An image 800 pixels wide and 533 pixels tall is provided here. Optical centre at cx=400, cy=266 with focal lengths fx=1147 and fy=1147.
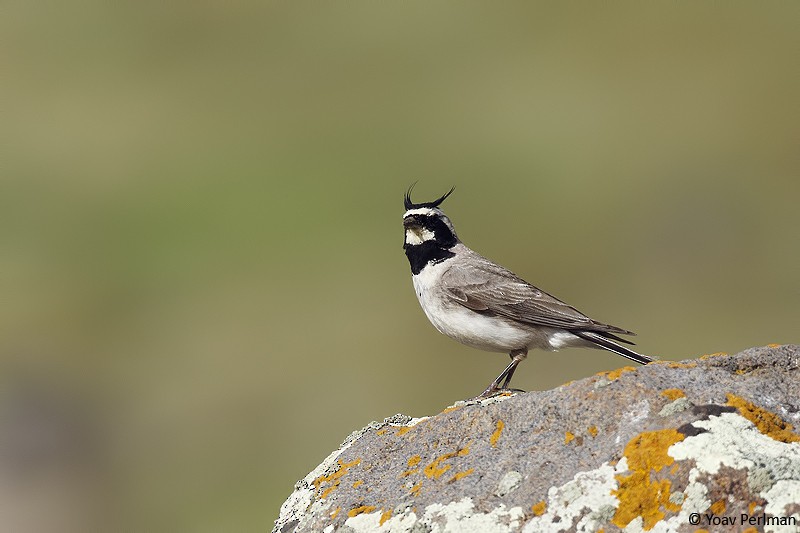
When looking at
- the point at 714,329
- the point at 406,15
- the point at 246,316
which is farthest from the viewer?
the point at 406,15

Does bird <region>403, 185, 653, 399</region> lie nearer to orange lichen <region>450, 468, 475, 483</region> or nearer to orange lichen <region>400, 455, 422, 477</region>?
orange lichen <region>400, 455, 422, 477</region>

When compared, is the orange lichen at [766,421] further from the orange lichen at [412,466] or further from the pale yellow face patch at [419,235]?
the pale yellow face patch at [419,235]

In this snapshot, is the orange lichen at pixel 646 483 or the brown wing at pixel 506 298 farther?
the brown wing at pixel 506 298

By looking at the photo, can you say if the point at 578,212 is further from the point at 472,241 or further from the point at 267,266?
the point at 267,266

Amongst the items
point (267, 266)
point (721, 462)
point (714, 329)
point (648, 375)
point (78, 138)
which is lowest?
point (714, 329)

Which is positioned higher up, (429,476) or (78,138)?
(78,138)

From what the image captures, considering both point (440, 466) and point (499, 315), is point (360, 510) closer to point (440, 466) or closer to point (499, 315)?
point (440, 466)

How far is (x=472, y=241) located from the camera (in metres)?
31.8

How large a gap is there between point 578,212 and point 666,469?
30.5 metres

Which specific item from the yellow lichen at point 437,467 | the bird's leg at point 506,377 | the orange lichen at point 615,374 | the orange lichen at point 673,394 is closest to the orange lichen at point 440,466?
the yellow lichen at point 437,467

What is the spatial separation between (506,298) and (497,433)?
12.2ft

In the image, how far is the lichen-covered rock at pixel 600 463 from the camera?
5832mm

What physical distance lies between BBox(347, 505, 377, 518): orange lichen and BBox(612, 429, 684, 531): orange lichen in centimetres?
151

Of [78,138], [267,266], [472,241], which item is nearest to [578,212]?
[472,241]
